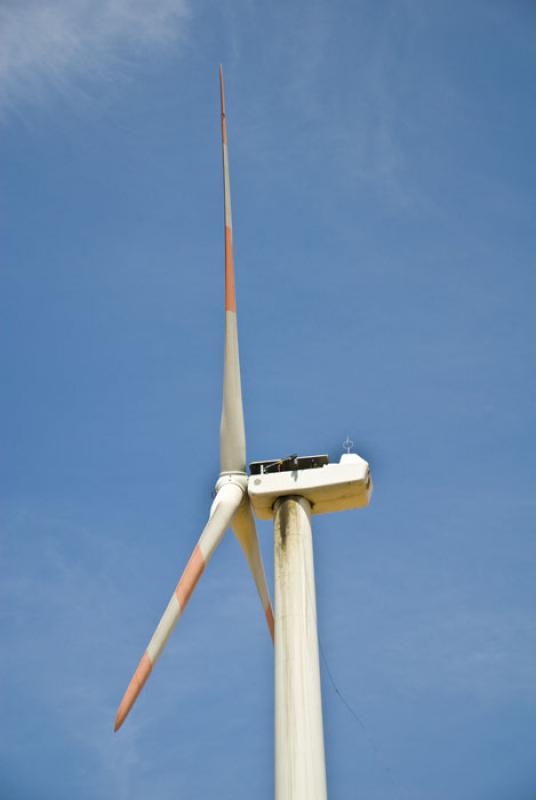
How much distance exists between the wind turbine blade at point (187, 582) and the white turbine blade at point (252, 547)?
574mm

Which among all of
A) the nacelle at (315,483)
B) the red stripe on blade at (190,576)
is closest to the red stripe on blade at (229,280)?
the nacelle at (315,483)

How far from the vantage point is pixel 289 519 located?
860 inches

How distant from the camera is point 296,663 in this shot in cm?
1928

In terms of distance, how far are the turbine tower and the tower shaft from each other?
21 mm

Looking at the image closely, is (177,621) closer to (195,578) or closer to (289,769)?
(195,578)

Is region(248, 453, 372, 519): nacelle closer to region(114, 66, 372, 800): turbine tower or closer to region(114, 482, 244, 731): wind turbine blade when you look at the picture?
region(114, 66, 372, 800): turbine tower

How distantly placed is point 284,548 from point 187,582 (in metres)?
2.51

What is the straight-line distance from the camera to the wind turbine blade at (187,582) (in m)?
19.8

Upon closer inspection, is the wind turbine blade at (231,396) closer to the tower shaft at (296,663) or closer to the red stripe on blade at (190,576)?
the tower shaft at (296,663)

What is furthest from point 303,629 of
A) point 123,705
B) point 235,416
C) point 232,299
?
point 232,299

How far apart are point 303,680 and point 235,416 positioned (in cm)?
806

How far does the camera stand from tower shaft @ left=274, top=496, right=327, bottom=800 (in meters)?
17.9

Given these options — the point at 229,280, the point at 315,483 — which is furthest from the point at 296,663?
the point at 229,280

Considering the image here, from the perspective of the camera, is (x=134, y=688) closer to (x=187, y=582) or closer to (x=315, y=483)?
(x=187, y=582)
